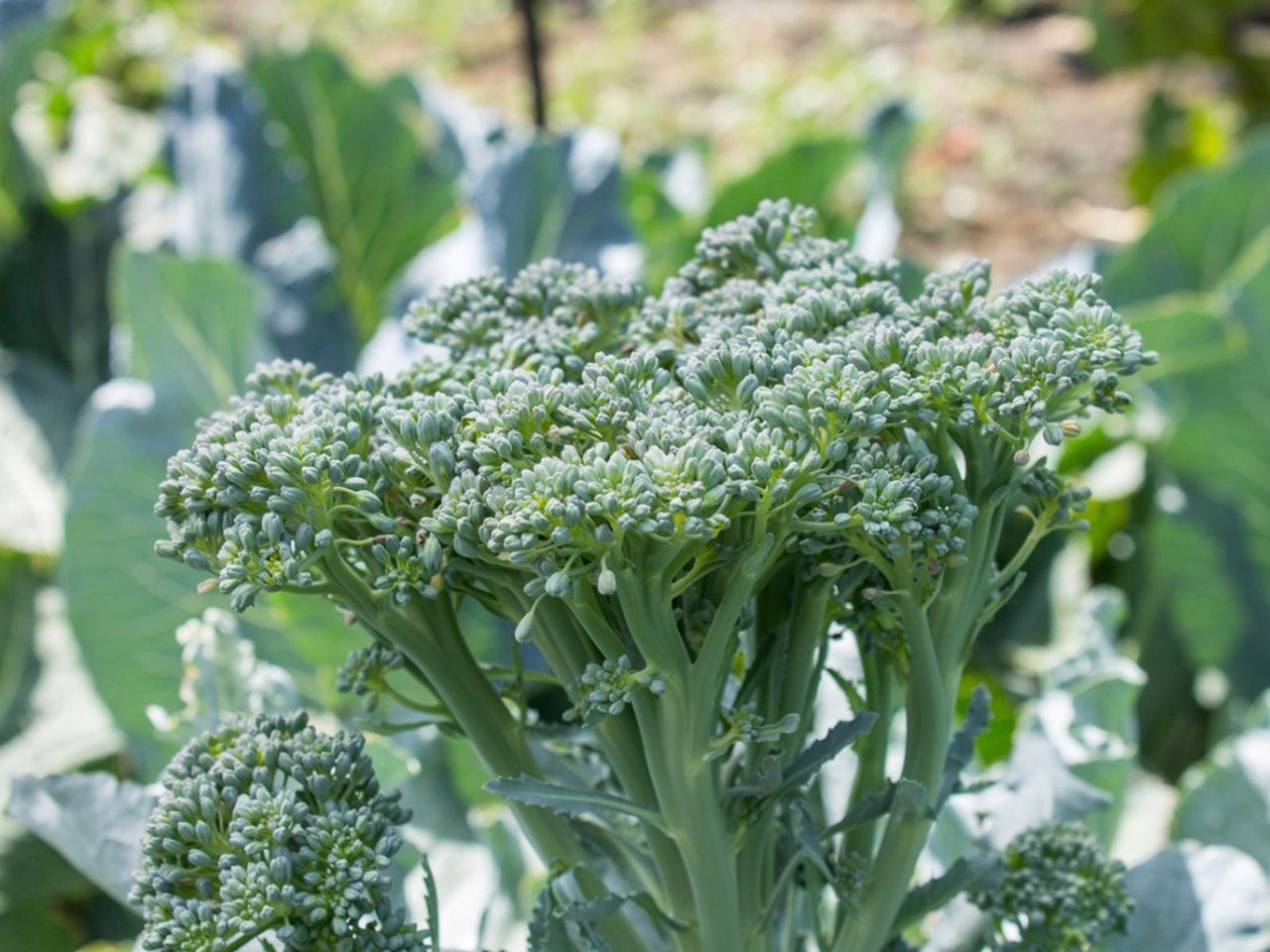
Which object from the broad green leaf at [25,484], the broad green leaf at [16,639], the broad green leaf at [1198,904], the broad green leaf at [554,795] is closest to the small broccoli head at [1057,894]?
the broad green leaf at [1198,904]

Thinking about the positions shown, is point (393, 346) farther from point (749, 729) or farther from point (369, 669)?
point (749, 729)

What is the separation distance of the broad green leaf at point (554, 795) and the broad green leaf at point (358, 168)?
1578 mm

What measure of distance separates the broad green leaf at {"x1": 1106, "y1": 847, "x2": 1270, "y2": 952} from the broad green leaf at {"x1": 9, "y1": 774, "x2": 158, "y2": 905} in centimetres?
63

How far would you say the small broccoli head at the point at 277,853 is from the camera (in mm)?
633

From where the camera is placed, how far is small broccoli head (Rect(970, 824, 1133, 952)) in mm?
771

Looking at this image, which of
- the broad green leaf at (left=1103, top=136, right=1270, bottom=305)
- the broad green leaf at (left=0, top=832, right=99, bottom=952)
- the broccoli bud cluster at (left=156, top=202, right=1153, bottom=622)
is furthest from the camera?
the broad green leaf at (left=1103, top=136, right=1270, bottom=305)

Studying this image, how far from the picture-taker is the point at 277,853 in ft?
2.10

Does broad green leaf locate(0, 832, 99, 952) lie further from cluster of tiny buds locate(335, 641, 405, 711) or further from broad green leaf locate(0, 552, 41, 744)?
cluster of tiny buds locate(335, 641, 405, 711)

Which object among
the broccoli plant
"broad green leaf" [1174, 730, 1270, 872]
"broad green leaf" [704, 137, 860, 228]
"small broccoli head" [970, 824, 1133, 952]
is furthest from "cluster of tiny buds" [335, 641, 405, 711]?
"broad green leaf" [704, 137, 860, 228]

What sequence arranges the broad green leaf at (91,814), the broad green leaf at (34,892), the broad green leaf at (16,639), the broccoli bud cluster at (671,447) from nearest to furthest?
the broccoli bud cluster at (671,447)
the broad green leaf at (91,814)
the broad green leaf at (34,892)
the broad green leaf at (16,639)

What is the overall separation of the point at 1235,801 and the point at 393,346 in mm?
989

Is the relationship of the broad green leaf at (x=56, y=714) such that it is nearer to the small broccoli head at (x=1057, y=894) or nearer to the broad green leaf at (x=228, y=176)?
the broad green leaf at (x=228, y=176)

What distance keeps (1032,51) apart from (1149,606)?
112 inches

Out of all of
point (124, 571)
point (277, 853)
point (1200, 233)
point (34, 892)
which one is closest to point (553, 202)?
point (124, 571)
